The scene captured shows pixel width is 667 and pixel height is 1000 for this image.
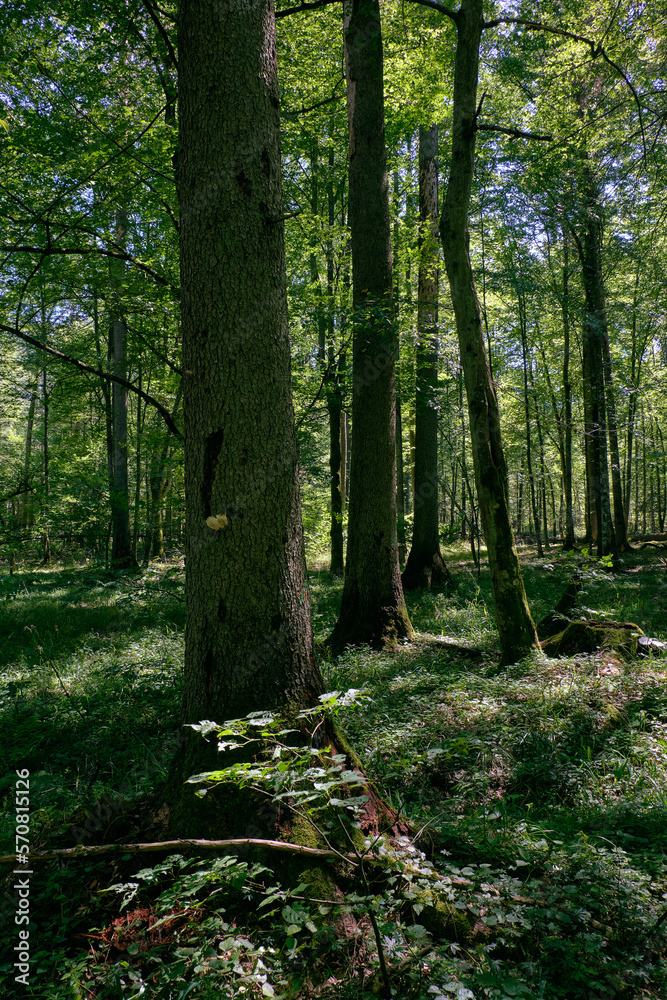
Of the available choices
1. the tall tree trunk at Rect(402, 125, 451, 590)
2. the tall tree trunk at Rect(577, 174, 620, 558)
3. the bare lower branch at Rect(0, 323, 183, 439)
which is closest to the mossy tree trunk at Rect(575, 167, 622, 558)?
the tall tree trunk at Rect(577, 174, 620, 558)

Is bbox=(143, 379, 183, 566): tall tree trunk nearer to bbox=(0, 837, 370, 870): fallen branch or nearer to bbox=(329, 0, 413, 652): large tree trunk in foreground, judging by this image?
bbox=(329, 0, 413, 652): large tree trunk in foreground

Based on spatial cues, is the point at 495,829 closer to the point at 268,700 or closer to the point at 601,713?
the point at 268,700

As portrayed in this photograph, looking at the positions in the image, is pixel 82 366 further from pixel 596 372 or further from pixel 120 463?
pixel 596 372

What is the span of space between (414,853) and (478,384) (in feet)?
13.5

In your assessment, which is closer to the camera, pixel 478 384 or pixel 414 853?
pixel 414 853

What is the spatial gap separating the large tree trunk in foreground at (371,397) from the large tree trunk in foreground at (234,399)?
3655 mm

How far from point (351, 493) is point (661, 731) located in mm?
3918

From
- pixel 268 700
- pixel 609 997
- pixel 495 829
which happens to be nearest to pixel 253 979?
pixel 268 700

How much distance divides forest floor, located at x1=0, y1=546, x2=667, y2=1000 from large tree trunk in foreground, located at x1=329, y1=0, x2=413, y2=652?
680mm

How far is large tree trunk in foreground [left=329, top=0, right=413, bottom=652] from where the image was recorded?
6.19 m

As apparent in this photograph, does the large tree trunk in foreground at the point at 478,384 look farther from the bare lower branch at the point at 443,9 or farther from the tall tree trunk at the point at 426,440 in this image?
the tall tree trunk at the point at 426,440

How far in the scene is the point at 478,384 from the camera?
5.03 m

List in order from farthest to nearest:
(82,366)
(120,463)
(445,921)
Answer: (120,463) < (82,366) < (445,921)

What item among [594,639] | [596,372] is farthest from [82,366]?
[596,372]
